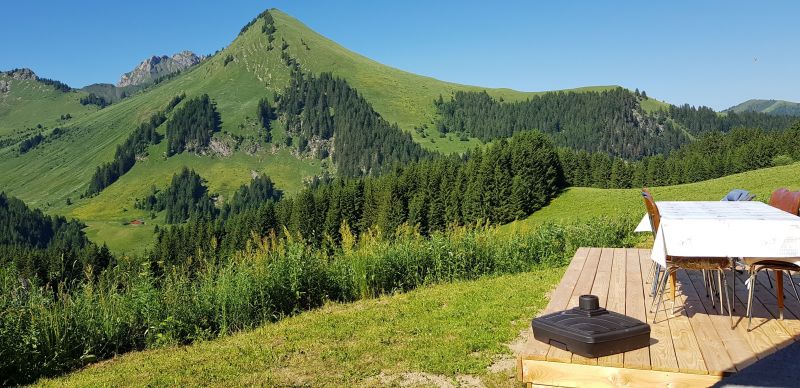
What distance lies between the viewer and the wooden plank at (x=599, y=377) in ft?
15.0

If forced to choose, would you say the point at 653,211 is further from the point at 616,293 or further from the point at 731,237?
the point at 616,293

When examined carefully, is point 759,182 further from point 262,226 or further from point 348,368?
point 262,226

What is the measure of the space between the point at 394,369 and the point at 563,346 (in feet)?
8.48

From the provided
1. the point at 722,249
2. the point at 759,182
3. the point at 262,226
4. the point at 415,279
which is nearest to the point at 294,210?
the point at 262,226

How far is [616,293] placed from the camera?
7.55 m

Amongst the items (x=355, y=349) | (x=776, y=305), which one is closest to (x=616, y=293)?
(x=776, y=305)

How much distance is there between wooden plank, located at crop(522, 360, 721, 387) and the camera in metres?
4.58

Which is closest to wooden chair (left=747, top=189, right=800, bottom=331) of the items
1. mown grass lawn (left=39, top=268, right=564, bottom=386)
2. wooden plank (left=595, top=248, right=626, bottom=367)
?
wooden plank (left=595, top=248, right=626, bottom=367)

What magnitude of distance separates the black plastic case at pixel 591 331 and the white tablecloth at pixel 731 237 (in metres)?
1.08

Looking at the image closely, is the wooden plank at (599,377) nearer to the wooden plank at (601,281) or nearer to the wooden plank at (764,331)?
the wooden plank at (601,281)

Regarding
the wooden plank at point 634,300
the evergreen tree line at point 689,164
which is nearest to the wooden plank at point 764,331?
the wooden plank at point 634,300

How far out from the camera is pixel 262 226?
103 meters

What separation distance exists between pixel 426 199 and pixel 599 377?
87.2 m

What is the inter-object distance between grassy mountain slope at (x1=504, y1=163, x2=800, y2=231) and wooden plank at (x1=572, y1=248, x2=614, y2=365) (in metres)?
32.2
